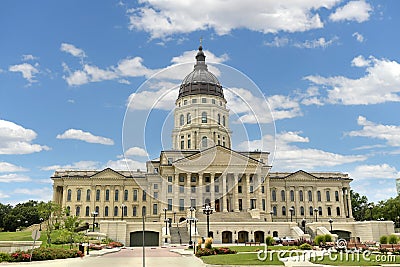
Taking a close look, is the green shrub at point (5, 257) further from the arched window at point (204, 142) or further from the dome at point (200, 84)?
the dome at point (200, 84)

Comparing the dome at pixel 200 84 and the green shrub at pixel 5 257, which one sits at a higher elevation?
the dome at pixel 200 84

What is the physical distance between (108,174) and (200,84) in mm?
28367

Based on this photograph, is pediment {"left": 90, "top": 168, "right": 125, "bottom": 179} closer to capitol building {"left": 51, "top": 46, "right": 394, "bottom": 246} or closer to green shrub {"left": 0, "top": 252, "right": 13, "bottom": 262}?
capitol building {"left": 51, "top": 46, "right": 394, "bottom": 246}

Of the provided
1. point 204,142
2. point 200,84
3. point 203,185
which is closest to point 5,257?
point 203,185

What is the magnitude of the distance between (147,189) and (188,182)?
14.5 m

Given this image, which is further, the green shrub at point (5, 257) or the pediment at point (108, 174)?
the pediment at point (108, 174)

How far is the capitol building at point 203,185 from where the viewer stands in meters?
77.9

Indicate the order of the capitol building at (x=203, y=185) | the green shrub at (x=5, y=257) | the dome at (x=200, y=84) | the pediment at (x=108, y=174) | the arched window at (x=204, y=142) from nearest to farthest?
the green shrub at (x=5, y=257), the capitol building at (x=203, y=185), the arched window at (x=204, y=142), the pediment at (x=108, y=174), the dome at (x=200, y=84)

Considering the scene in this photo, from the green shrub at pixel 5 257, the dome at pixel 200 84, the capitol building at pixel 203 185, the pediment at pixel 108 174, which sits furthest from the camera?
the dome at pixel 200 84

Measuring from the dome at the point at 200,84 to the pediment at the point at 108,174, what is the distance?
22654mm

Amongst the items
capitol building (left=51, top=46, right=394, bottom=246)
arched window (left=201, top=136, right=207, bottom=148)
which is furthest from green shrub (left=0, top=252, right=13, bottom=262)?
arched window (left=201, top=136, right=207, bottom=148)

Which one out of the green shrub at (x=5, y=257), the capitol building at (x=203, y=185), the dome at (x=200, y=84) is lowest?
the green shrub at (x=5, y=257)

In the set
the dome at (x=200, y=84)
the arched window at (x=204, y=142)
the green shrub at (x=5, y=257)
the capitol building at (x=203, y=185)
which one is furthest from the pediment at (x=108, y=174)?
the green shrub at (x=5, y=257)

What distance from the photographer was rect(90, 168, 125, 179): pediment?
88.9m
